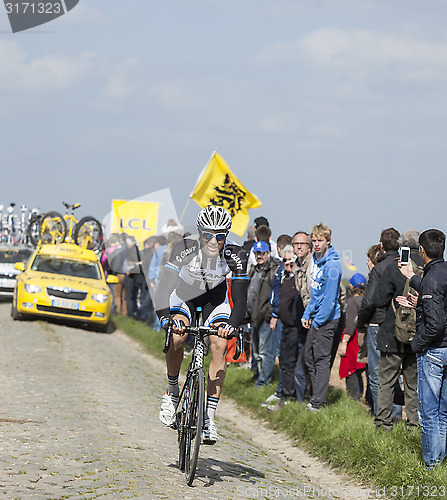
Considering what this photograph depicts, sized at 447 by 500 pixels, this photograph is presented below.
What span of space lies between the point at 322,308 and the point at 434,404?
322 centimetres

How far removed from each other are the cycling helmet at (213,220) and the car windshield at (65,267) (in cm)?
1524

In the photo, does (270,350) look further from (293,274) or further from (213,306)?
(213,306)

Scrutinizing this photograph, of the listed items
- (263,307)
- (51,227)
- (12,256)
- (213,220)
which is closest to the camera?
(213,220)

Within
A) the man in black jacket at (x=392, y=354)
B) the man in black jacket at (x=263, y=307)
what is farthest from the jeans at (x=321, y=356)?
the man in black jacket at (x=263, y=307)

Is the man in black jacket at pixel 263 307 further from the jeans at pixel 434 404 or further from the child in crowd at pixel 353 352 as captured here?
the jeans at pixel 434 404

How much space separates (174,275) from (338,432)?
11.1ft

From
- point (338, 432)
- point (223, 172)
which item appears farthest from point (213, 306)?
point (223, 172)

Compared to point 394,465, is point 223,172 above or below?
above

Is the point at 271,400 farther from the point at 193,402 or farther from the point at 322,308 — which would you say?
the point at 193,402

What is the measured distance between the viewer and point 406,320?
8.88 meters

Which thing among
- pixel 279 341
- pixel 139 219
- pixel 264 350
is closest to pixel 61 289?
pixel 139 219

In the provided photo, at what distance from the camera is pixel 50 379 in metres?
13.1

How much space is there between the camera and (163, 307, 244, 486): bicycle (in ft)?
22.9

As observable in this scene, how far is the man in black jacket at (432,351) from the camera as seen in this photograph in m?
7.52
